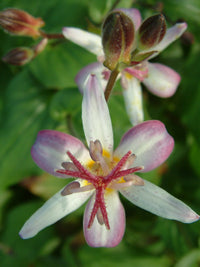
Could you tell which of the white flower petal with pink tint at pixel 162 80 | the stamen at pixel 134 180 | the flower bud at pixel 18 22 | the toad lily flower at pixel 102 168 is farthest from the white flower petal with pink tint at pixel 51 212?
the flower bud at pixel 18 22

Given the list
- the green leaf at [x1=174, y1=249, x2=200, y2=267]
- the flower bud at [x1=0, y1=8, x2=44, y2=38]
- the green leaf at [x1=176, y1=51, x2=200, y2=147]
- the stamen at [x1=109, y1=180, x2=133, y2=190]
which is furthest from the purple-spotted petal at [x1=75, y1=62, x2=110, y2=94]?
the green leaf at [x1=174, y1=249, x2=200, y2=267]

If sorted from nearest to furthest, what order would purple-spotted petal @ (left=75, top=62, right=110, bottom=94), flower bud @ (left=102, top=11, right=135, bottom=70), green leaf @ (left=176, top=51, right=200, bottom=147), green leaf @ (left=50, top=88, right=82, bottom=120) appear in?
flower bud @ (left=102, top=11, right=135, bottom=70), purple-spotted petal @ (left=75, top=62, right=110, bottom=94), green leaf @ (left=50, top=88, right=82, bottom=120), green leaf @ (left=176, top=51, right=200, bottom=147)

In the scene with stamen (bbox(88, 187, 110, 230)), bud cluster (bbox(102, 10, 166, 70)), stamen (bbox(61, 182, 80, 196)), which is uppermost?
bud cluster (bbox(102, 10, 166, 70))

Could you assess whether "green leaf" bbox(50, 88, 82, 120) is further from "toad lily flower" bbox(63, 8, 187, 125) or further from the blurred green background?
"toad lily flower" bbox(63, 8, 187, 125)

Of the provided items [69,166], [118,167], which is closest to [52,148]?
[69,166]

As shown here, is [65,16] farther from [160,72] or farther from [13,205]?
[13,205]

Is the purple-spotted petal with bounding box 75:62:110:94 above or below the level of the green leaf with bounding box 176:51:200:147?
above

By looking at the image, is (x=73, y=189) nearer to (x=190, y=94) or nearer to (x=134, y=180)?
(x=134, y=180)

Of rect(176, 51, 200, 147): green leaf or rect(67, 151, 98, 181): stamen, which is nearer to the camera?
rect(67, 151, 98, 181): stamen
